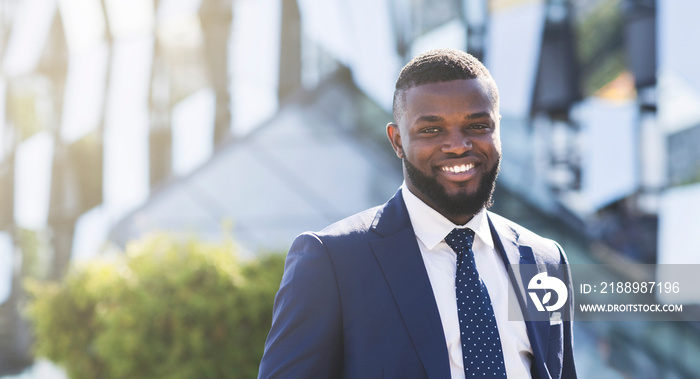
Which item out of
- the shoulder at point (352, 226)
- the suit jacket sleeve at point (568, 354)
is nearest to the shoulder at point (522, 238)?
the suit jacket sleeve at point (568, 354)

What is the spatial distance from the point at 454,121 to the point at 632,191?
656 cm

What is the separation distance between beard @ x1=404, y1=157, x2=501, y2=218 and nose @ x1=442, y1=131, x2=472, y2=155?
0.35 feet

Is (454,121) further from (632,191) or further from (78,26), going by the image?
(78,26)

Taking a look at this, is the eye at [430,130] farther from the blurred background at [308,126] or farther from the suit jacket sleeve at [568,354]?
the blurred background at [308,126]

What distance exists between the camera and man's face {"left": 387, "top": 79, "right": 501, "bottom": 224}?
189 cm

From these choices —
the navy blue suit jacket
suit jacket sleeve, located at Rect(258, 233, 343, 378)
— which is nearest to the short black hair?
the navy blue suit jacket

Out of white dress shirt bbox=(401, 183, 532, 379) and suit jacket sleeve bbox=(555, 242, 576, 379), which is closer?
white dress shirt bbox=(401, 183, 532, 379)

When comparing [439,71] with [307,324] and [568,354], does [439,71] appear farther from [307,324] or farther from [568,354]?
[568,354]

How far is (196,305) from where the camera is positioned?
5199 millimetres

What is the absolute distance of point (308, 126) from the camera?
9.45 metres

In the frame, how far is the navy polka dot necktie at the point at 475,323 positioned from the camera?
5.91 ft

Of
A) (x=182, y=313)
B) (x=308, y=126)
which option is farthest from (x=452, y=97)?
(x=308, y=126)

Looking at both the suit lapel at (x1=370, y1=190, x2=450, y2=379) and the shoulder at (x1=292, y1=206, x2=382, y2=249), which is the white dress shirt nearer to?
the suit lapel at (x1=370, y1=190, x2=450, y2=379)

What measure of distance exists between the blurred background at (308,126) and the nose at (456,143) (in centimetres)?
616
